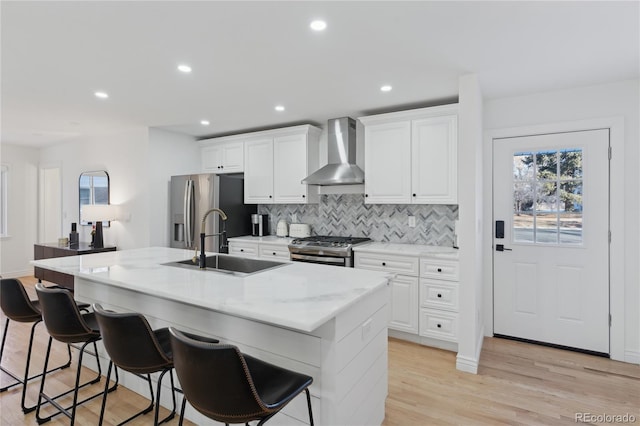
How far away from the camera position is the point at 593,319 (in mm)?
3180

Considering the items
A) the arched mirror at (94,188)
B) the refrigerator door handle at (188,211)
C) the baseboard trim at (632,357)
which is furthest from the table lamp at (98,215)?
the baseboard trim at (632,357)

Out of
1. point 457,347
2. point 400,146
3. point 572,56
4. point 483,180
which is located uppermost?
point 572,56

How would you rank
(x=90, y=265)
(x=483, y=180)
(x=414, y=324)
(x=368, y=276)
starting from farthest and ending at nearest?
(x=483, y=180), (x=414, y=324), (x=90, y=265), (x=368, y=276)

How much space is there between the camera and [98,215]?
4922 millimetres

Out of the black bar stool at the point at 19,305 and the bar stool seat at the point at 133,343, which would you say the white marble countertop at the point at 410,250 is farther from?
the black bar stool at the point at 19,305

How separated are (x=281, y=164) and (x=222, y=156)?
1.14 meters

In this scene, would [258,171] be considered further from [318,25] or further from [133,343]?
[133,343]

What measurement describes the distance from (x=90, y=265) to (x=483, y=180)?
3.74 meters

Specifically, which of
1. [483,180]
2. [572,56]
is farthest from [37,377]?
[572,56]

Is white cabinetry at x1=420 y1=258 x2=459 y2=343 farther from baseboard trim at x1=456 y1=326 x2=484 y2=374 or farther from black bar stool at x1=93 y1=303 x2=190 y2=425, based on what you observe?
black bar stool at x1=93 y1=303 x2=190 y2=425

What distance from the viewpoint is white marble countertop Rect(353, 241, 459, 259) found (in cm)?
332

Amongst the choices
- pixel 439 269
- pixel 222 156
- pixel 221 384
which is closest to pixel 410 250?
pixel 439 269

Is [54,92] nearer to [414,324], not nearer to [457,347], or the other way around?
[414,324]

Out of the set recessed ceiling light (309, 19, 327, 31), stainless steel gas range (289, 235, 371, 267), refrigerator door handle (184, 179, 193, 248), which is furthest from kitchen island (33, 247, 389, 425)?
refrigerator door handle (184, 179, 193, 248)
